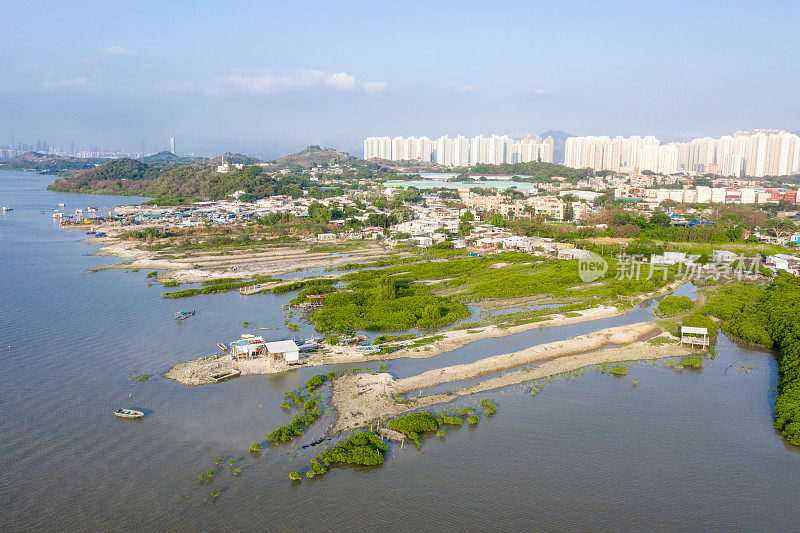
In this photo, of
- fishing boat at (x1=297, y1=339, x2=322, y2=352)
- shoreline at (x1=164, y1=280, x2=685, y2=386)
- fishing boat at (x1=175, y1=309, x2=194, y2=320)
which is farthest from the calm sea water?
fishing boat at (x1=175, y1=309, x2=194, y2=320)

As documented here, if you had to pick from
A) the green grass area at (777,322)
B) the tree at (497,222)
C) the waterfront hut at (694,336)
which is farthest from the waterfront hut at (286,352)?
the tree at (497,222)

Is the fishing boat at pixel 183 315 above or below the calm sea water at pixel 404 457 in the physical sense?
above

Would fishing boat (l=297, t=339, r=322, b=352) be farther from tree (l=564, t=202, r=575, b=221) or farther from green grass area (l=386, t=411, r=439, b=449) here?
tree (l=564, t=202, r=575, b=221)

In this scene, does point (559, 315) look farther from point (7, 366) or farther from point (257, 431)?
point (7, 366)

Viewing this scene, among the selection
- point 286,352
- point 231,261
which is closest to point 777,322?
point 286,352

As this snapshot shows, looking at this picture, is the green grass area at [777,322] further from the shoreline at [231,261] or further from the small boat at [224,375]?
the shoreline at [231,261]

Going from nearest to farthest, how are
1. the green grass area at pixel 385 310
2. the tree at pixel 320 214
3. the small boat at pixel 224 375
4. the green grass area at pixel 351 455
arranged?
1. the green grass area at pixel 351 455
2. the small boat at pixel 224 375
3. the green grass area at pixel 385 310
4. the tree at pixel 320 214

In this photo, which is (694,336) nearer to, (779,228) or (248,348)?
(248,348)

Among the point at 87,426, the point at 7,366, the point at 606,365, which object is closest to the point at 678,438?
the point at 606,365
